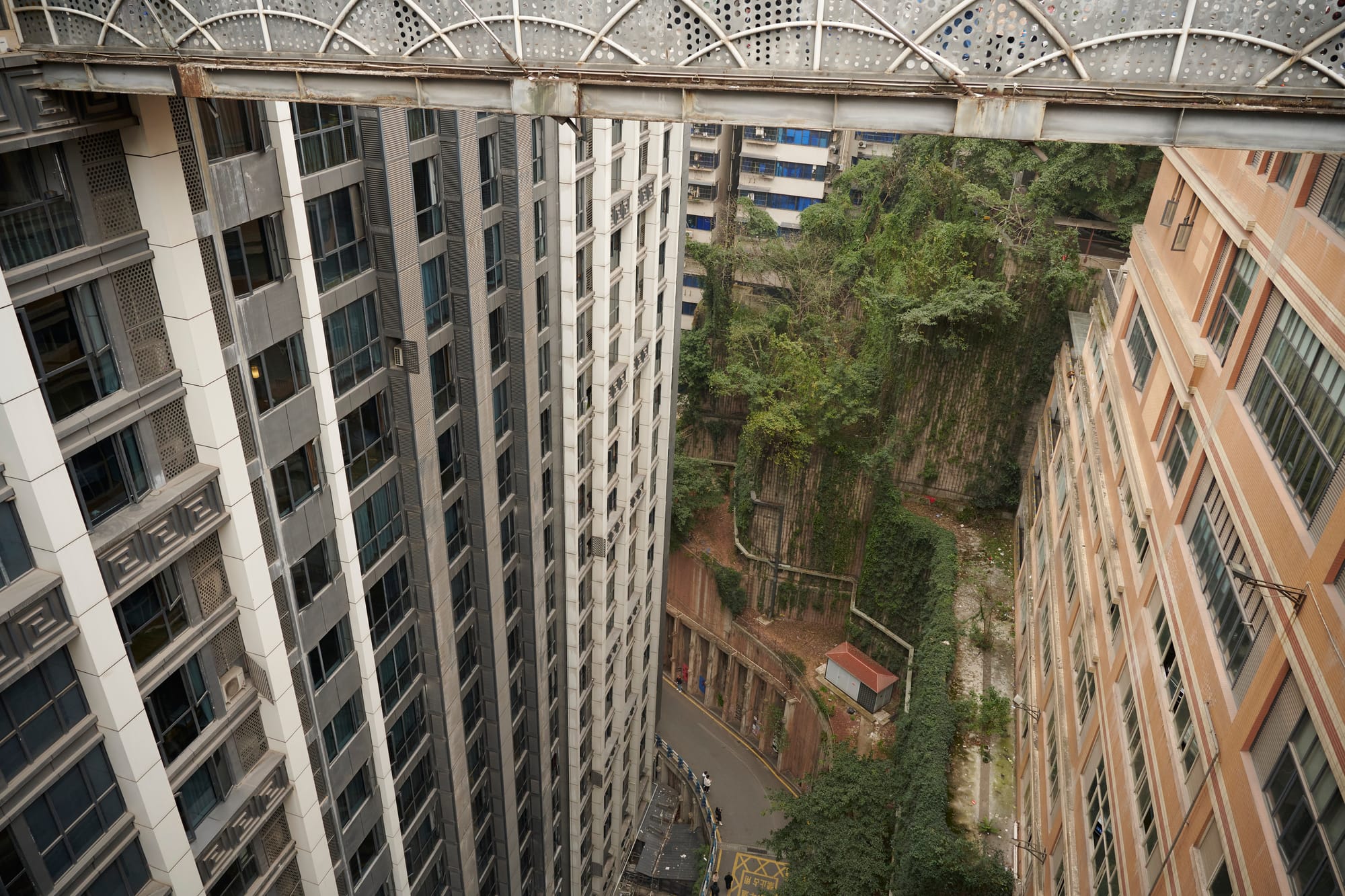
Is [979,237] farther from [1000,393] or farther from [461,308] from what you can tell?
[461,308]

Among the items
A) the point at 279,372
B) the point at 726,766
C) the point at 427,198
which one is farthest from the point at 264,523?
the point at 726,766

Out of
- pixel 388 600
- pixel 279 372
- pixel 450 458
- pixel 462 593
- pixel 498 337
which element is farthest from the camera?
pixel 462 593

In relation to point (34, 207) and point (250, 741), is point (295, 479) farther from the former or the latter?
point (34, 207)

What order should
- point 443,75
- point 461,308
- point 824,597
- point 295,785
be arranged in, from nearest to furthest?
point 443,75, point 295,785, point 461,308, point 824,597

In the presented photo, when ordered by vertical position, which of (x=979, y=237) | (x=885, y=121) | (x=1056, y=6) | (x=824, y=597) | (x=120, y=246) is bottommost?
(x=824, y=597)

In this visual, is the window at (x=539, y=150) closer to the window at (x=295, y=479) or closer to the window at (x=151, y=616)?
the window at (x=295, y=479)

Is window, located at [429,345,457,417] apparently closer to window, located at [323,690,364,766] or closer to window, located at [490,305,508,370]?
window, located at [490,305,508,370]

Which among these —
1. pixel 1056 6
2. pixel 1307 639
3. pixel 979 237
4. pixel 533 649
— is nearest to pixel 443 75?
pixel 1056 6
